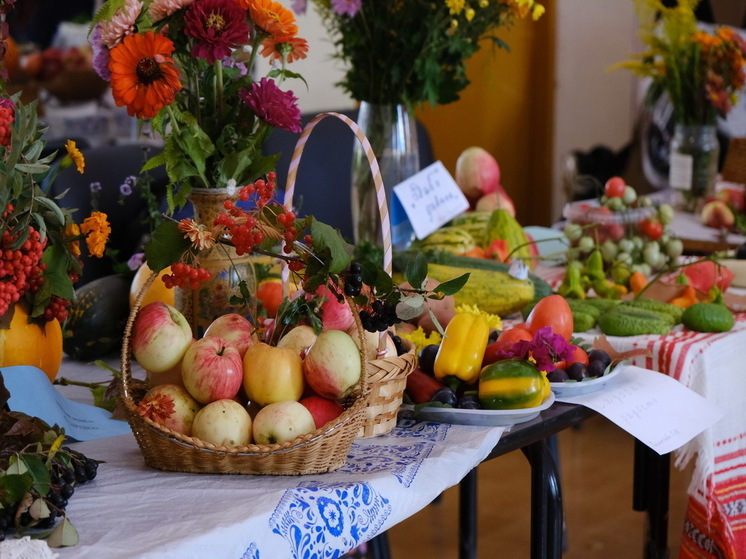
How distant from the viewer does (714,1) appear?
4734mm

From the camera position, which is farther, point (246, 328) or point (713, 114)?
point (713, 114)

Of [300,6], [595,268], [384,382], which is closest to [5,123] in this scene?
[384,382]

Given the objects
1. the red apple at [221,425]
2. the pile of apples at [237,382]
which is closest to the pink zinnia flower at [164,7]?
the pile of apples at [237,382]

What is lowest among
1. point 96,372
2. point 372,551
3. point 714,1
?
point 372,551

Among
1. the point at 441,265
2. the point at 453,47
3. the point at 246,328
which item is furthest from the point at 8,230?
the point at 453,47

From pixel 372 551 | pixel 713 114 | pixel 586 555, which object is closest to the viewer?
pixel 372 551

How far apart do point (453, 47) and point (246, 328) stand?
92 centimetres

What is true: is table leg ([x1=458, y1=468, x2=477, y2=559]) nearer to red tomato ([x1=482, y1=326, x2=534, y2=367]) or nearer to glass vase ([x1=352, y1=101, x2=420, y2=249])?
glass vase ([x1=352, y1=101, x2=420, y2=249])

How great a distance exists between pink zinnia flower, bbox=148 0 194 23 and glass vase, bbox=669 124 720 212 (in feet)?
6.42

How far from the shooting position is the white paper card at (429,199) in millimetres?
1717

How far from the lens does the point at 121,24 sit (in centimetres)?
100

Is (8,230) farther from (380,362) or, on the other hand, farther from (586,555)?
(586,555)

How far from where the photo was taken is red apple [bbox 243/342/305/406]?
3.05 ft

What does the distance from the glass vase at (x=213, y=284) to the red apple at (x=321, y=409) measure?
0.74 feet
